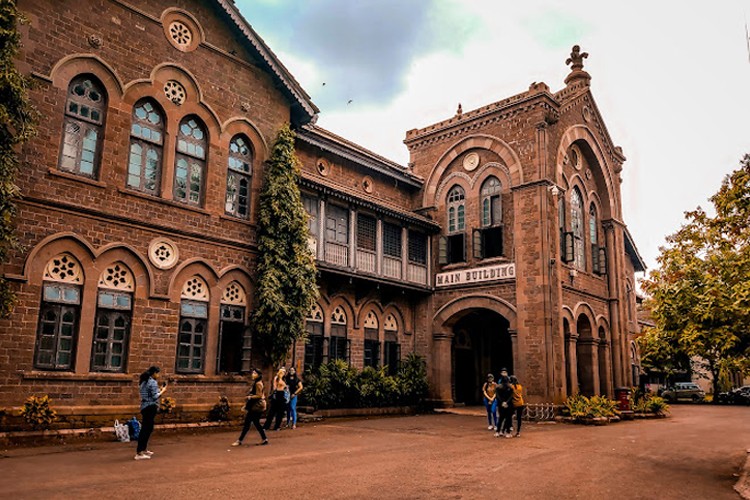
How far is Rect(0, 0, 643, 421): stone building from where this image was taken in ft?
43.8

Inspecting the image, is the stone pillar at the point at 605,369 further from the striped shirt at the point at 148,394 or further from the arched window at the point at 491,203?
the striped shirt at the point at 148,394

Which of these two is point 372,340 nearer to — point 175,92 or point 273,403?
point 273,403

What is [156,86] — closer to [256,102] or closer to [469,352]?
[256,102]

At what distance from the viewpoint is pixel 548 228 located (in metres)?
21.5

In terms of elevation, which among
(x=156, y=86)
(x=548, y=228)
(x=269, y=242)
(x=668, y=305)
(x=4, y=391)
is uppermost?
(x=156, y=86)

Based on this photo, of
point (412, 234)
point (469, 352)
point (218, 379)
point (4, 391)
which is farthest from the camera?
point (469, 352)

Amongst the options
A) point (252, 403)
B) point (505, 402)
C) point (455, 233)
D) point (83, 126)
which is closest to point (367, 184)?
point (455, 233)

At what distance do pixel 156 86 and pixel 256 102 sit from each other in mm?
3118

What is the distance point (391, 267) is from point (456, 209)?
4.00 meters

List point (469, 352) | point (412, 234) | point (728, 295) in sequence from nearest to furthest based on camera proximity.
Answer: point (728, 295), point (412, 234), point (469, 352)

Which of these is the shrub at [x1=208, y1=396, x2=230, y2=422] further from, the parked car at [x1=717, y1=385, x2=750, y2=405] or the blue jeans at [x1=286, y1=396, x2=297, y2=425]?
the parked car at [x1=717, y1=385, x2=750, y2=405]

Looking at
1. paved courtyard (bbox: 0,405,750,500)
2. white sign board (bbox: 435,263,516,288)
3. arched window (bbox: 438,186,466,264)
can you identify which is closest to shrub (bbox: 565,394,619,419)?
paved courtyard (bbox: 0,405,750,500)

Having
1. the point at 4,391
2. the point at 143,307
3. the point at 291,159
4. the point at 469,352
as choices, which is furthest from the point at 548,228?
the point at 4,391

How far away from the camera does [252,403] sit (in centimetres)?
1220
